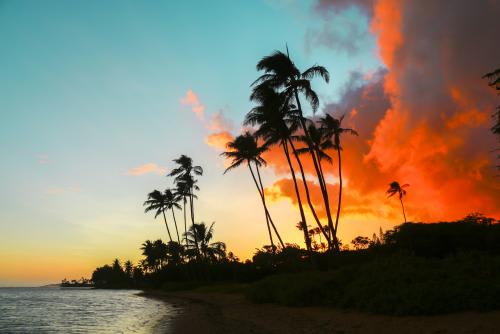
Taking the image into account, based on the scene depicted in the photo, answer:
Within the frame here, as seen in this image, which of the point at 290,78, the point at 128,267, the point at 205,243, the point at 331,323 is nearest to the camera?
the point at 331,323

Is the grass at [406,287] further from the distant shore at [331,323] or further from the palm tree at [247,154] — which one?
the palm tree at [247,154]

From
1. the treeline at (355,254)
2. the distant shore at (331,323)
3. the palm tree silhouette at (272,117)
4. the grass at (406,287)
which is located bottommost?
the distant shore at (331,323)

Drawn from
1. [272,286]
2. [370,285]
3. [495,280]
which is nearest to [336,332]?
[370,285]

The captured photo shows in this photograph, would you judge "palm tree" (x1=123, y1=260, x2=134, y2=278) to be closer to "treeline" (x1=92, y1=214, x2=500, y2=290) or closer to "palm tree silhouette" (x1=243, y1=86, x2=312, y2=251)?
"treeline" (x1=92, y1=214, x2=500, y2=290)

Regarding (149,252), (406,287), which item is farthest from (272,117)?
(149,252)

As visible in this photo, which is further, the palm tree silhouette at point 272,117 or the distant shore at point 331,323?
the palm tree silhouette at point 272,117

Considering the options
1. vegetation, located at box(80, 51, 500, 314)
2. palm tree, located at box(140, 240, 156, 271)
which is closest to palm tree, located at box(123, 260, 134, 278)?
palm tree, located at box(140, 240, 156, 271)

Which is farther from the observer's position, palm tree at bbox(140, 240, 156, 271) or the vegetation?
palm tree at bbox(140, 240, 156, 271)

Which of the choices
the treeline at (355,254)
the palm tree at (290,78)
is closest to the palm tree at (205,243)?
the treeline at (355,254)

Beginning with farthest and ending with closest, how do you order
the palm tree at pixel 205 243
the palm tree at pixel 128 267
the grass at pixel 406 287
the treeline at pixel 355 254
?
1. the palm tree at pixel 128 267
2. the palm tree at pixel 205 243
3. the treeline at pixel 355 254
4. the grass at pixel 406 287

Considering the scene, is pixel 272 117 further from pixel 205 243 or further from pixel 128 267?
pixel 128 267

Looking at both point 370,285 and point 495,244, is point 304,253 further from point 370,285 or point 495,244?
point 370,285

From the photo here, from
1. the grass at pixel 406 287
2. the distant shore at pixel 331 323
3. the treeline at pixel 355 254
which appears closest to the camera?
the distant shore at pixel 331 323

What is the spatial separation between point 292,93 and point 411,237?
12210 mm
